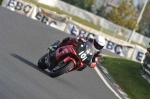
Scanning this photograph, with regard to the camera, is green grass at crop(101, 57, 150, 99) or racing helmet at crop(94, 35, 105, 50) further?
green grass at crop(101, 57, 150, 99)

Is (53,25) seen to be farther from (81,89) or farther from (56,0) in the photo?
(56,0)

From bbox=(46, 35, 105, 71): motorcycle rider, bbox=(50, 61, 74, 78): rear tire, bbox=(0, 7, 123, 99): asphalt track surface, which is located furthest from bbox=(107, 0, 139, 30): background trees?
bbox=(50, 61, 74, 78): rear tire

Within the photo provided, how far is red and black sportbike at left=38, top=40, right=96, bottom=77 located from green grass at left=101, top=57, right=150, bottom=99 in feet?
8.22

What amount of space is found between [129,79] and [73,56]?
5.39 m

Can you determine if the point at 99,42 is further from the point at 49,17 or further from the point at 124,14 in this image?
the point at 124,14

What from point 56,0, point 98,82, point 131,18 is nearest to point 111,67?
point 98,82

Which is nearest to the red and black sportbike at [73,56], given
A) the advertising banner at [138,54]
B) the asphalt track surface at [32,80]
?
the asphalt track surface at [32,80]

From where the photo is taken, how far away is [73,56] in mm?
11258

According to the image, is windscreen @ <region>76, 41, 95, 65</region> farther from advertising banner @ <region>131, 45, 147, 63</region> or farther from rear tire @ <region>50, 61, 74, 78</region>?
advertising banner @ <region>131, 45, 147, 63</region>

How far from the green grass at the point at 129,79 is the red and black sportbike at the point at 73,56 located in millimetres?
2506

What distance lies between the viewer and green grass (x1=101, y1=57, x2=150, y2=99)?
14109mm

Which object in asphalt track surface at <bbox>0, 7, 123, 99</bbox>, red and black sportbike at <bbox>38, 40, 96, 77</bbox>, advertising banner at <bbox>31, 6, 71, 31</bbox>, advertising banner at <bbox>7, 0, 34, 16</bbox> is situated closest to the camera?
asphalt track surface at <bbox>0, 7, 123, 99</bbox>

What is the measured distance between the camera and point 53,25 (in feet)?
96.4

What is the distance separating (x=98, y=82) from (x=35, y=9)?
1651 centimetres
